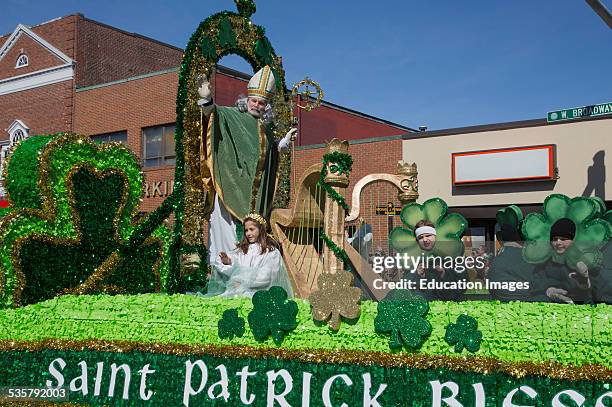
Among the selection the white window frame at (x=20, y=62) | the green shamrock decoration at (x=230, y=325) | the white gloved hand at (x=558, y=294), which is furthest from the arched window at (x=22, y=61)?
the white gloved hand at (x=558, y=294)

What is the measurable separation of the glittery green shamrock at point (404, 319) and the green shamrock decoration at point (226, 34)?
14.1 ft

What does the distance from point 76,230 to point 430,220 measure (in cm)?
406

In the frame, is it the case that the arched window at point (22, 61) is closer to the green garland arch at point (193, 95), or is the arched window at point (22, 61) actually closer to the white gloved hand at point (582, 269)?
the green garland arch at point (193, 95)

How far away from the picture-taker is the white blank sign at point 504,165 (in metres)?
19.9

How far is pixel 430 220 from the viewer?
6.80m

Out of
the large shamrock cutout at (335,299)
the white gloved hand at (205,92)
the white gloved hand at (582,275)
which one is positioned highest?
the white gloved hand at (205,92)

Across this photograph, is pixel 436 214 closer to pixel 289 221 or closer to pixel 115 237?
pixel 289 221

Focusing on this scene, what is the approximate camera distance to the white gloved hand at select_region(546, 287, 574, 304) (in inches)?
205

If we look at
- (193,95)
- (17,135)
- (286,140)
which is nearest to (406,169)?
(286,140)

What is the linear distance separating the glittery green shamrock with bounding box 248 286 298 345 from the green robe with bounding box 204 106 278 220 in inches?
91.4

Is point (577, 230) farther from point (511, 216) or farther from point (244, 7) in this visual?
point (244, 7)

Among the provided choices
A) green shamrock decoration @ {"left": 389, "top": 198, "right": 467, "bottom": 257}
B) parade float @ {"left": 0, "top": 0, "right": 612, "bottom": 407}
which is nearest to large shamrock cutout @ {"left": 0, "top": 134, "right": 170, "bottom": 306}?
parade float @ {"left": 0, "top": 0, "right": 612, "bottom": 407}

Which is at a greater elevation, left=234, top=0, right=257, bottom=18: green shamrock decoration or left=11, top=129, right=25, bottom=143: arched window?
left=11, top=129, right=25, bottom=143: arched window

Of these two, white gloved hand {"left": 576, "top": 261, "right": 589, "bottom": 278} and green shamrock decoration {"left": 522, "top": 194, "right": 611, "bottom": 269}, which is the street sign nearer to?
green shamrock decoration {"left": 522, "top": 194, "right": 611, "bottom": 269}
